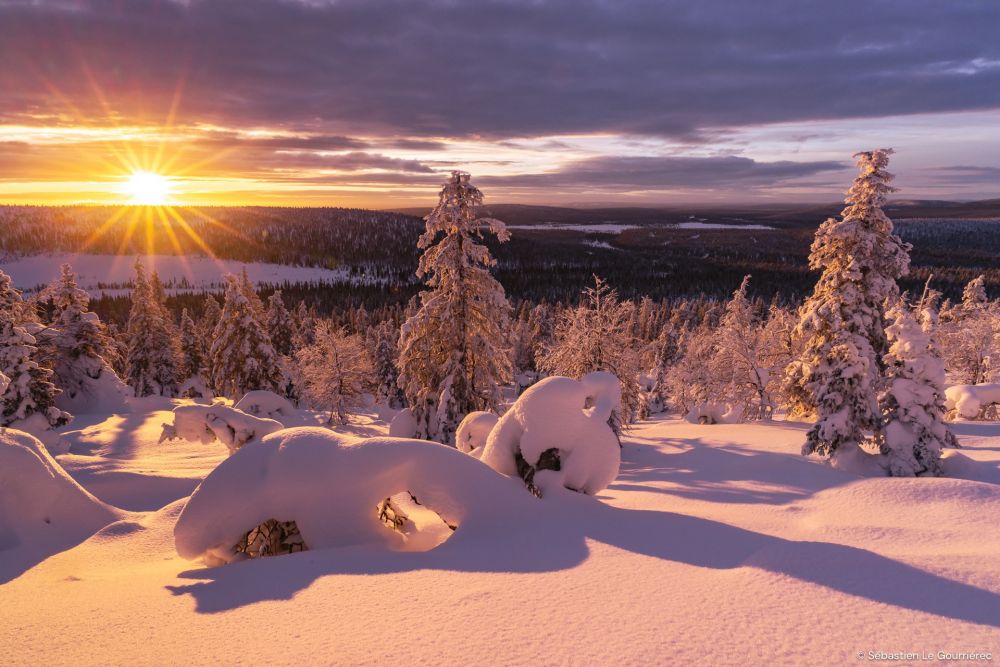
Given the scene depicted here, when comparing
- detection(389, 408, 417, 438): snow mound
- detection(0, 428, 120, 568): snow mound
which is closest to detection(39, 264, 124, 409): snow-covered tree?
detection(389, 408, 417, 438): snow mound

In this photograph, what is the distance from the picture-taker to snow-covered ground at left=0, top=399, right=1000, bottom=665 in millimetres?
4211

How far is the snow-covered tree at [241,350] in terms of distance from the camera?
2934cm

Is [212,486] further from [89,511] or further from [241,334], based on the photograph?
[241,334]

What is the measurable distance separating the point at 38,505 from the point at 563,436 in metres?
8.75

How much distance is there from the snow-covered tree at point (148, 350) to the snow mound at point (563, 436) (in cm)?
4001

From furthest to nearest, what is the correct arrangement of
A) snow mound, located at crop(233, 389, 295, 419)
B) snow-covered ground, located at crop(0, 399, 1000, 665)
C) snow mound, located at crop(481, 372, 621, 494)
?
1. snow mound, located at crop(233, 389, 295, 419)
2. snow mound, located at crop(481, 372, 621, 494)
3. snow-covered ground, located at crop(0, 399, 1000, 665)

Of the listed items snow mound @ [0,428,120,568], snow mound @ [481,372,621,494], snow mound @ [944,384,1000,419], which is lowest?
snow mound @ [944,384,1000,419]

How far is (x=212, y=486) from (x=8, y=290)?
23799mm

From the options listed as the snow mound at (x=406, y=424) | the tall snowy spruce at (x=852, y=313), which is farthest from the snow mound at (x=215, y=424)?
the tall snowy spruce at (x=852, y=313)

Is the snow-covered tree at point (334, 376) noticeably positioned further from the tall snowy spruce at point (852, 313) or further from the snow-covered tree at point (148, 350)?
the tall snowy spruce at point (852, 313)

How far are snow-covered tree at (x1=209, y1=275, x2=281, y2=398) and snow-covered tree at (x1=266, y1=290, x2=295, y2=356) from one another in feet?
64.0

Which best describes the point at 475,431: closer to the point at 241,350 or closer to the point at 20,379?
the point at 20,379

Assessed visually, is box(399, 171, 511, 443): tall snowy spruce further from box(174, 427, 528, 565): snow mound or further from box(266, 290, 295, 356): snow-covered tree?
box(266, 290, 295, 356): snow-covered tree

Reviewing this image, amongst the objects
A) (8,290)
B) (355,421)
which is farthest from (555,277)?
(8,290)
